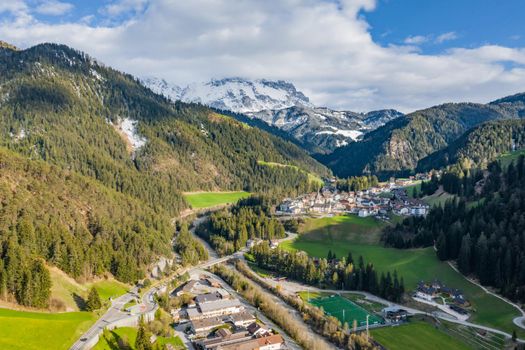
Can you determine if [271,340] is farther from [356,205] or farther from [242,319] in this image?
[356,205]

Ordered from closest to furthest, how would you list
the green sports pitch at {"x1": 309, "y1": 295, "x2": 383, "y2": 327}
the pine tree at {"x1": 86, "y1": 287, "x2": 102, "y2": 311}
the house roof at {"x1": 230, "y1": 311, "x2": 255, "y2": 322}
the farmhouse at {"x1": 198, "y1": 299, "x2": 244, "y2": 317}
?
the pine tree at {"x1": 86, "y1": 287, "x2": 102, "y2": 311}, the house roof at {"x1": 230, "y1": 311, "x2": 255, "y2": 322}, the green sports pitch at {"x1": 309, "y1": 295, "x2": 383, "y2": 327}, the farmhouse at {"x1": 198, "y1": 299, "x2": 244, "y2": 317}

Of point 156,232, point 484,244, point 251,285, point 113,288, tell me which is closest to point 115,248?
point 113,288

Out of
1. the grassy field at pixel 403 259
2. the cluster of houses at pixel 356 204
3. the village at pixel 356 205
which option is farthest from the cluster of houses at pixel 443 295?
the cluster of houses at pixel 356 204

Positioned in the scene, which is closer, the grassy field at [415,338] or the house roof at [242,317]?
the grassy field at [415,338]

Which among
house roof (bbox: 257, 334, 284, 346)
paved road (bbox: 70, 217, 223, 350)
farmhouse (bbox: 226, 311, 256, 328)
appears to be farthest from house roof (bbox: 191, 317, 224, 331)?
house roof (bbox: 257, 334, 284, 346)

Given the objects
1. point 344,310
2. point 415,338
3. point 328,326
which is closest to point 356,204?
point 344,310

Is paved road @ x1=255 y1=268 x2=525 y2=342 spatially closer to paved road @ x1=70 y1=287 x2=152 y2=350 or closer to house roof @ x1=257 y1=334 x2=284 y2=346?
house roof @ x1=257 y1=334 x2=284 y2=346

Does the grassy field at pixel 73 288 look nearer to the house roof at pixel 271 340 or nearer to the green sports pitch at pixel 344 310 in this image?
the house roof at pixel 271 340
